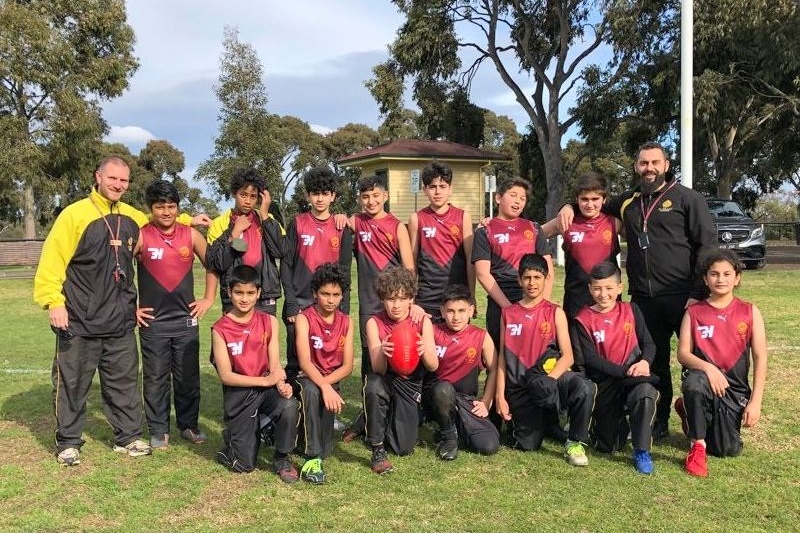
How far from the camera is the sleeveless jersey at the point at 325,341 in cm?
463

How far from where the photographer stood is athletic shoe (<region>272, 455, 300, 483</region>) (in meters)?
4.20

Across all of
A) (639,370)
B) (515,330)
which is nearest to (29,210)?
(515,330)

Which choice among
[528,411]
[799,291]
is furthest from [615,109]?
[528,411]

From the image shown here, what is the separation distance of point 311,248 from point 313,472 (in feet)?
5.45

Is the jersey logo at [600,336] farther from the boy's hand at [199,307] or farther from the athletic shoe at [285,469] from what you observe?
the boy's hand at [199,307]

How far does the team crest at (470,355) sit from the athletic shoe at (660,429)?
4.51 feet

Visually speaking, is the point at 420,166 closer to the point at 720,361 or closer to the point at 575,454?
the point at 720,361

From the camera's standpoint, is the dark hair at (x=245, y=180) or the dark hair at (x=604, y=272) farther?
the dark hair at (x=245, y=180)

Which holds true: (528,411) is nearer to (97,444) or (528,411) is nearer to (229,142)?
(97,444)

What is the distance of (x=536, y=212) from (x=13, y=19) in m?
26.8

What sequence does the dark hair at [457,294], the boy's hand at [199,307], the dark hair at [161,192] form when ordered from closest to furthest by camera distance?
the dark hair at [457,294], the dark hair at [161,192], the boy's hand at [199,307]

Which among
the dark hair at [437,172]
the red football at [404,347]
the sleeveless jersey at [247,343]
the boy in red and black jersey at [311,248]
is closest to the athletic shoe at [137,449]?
the sleeveless jersey at [247,343]

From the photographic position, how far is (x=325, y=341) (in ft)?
15.2

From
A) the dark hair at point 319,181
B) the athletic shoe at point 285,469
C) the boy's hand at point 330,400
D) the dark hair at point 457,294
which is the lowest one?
the athletic shoe at point 285,469
